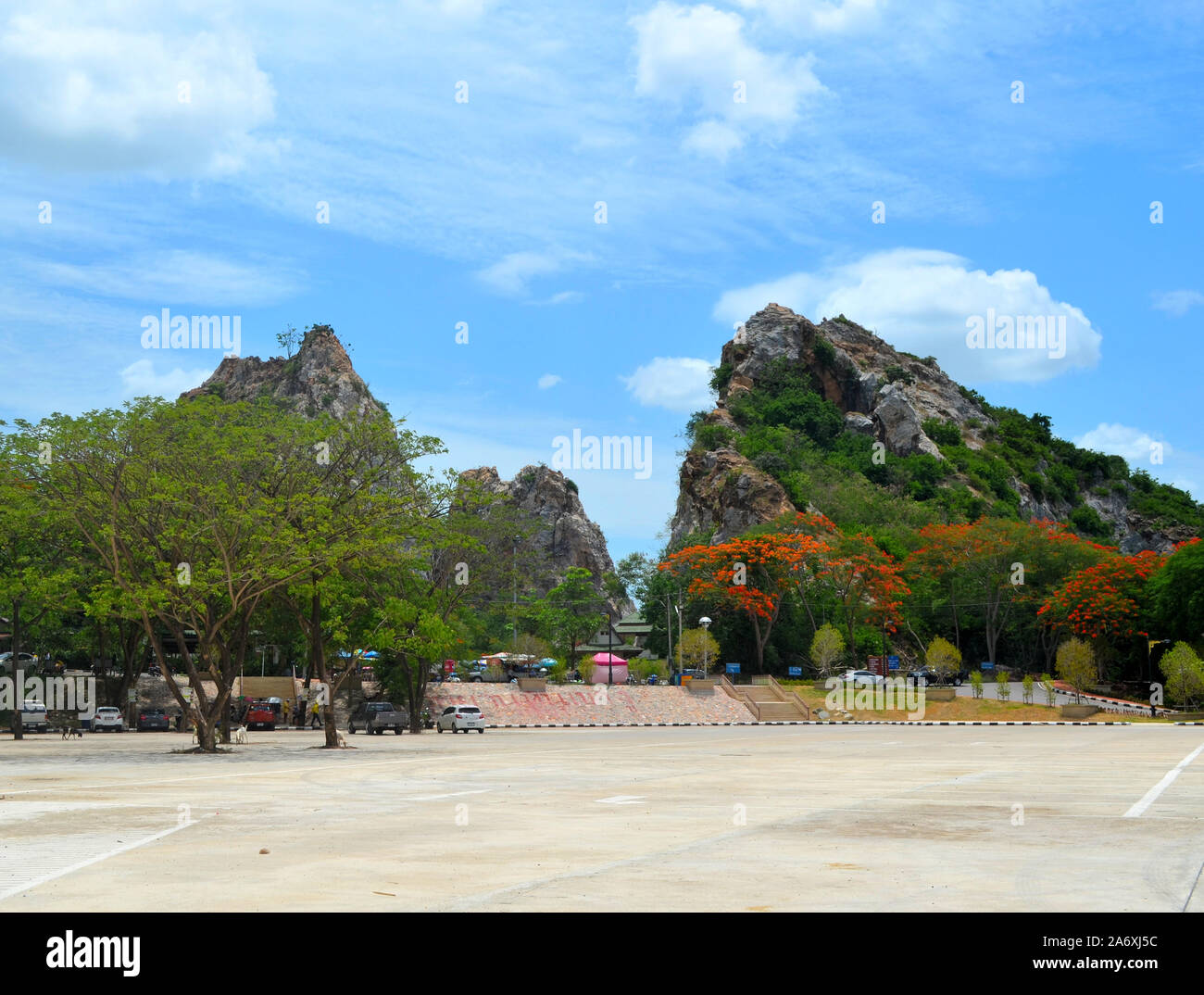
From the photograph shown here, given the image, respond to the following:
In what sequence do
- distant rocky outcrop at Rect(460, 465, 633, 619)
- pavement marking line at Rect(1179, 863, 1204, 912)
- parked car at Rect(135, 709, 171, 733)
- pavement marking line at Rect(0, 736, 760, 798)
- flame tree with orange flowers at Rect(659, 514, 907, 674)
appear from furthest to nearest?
1. distant rocky outcrop at Rect(460, 465, 633, 619)
2. flame tree with orange flowers at Rect(659, 514, 907, 674)
3. parked car at Rect(135, 709, 171, 733)
4. pavement marking line at Rect(0, 736, 760, 798)
5. pavement marking line at Rect(1179, 863, 1204, 912)

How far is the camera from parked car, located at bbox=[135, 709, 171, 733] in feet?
185

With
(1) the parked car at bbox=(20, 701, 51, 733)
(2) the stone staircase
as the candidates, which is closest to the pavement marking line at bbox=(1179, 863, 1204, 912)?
(1) the parked car at bbox=(20, 701, 51, 733)

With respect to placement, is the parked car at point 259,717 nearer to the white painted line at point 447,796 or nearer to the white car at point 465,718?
the white car at point 465,718

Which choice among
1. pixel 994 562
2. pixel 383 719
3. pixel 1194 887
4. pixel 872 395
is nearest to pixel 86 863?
pixel 1194 887

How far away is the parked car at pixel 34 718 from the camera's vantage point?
52938mm

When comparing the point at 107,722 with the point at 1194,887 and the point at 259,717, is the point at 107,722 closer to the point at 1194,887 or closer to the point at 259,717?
the point at 259,717

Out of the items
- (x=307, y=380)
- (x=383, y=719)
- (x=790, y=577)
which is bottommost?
(x=383, y=719)

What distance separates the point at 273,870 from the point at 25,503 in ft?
96.9

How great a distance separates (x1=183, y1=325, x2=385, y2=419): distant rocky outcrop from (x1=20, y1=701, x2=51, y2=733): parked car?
268 feet

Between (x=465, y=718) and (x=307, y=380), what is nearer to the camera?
(x=465, y=718)

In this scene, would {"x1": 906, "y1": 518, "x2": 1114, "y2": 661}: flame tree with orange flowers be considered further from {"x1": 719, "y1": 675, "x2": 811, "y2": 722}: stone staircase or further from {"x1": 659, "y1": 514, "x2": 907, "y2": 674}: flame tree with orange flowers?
{"x1": 719, "y1": 675, "x2": 811, "y2": 722}: stone staircase

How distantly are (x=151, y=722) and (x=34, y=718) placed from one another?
206 inches

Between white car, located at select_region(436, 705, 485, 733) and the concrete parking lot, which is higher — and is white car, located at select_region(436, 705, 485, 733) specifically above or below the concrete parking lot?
Result: below

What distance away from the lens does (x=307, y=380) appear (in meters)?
147
